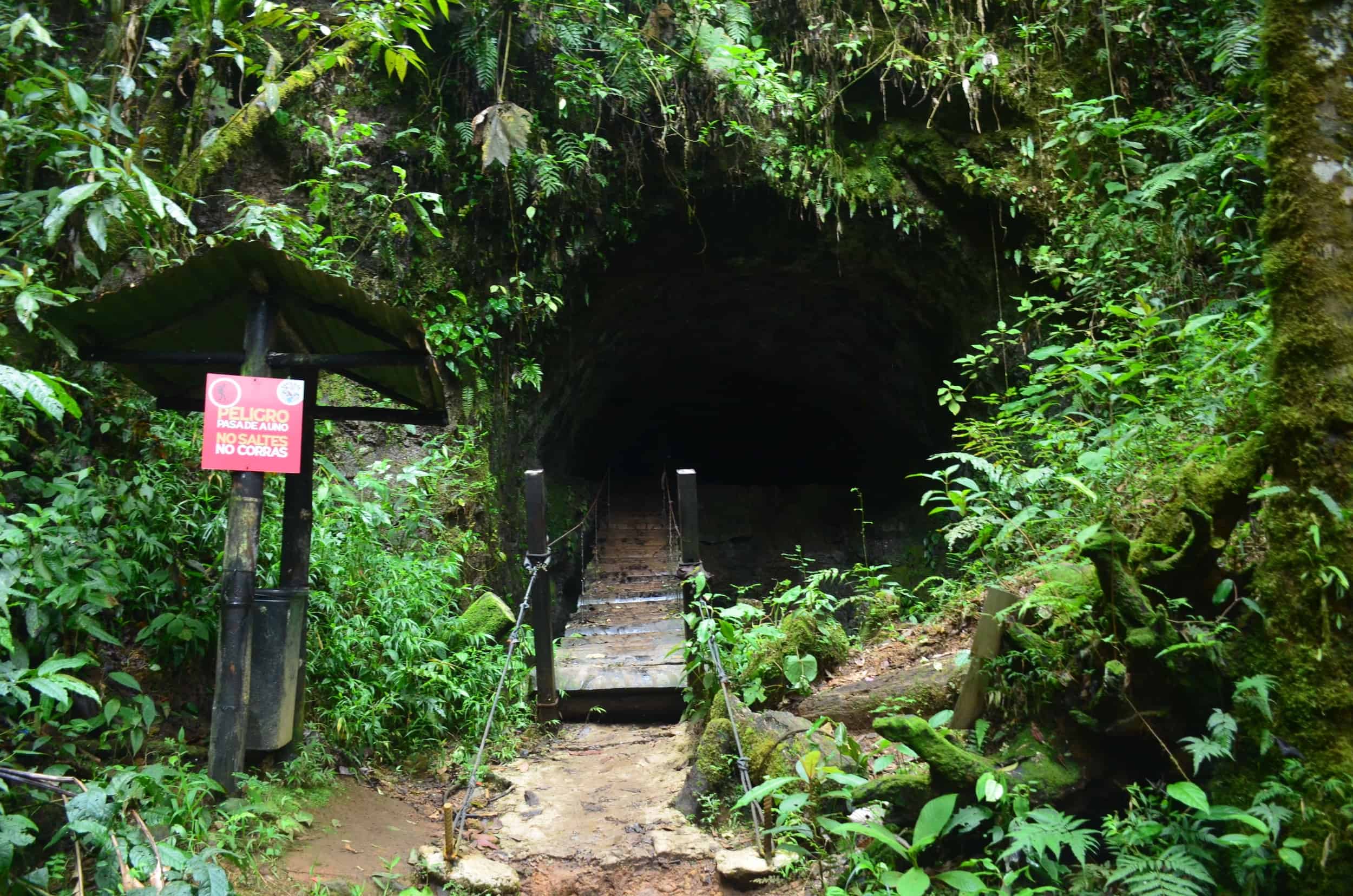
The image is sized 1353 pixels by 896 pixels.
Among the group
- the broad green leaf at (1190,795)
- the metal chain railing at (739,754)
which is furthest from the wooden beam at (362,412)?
the broad green leaf at (1190,795)

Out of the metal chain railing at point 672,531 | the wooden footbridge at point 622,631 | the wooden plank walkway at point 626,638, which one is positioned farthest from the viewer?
the metal chain railing at point 672,531

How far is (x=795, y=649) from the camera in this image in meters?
4.79

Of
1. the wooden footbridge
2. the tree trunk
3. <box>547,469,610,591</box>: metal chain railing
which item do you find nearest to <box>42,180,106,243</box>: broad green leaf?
the wooden footbridge

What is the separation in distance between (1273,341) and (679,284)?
283 inches

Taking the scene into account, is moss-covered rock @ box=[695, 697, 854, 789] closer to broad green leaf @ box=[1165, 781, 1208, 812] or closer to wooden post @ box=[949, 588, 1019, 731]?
wooden post @ box=[949, 588, 1019, 731]

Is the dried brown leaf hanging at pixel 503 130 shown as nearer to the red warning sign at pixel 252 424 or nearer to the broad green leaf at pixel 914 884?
the red warning sign at pixel 252 424

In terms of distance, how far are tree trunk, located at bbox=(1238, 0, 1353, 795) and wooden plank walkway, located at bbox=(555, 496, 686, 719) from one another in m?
3.42

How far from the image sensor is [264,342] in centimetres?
366

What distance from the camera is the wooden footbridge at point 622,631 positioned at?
552cm

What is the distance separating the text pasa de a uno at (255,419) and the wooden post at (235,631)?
0.25 metres

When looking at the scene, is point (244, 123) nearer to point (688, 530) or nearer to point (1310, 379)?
point (688, 530)

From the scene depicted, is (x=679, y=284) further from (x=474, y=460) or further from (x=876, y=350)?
(x=474, y=460)

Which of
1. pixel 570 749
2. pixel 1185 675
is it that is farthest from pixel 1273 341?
pixel 570 749

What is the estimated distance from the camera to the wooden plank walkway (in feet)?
18.9
